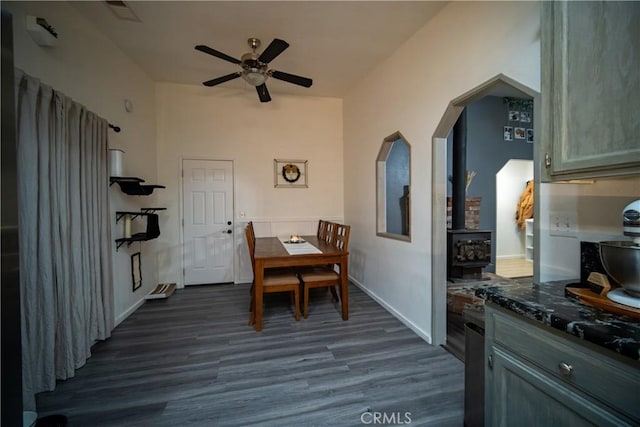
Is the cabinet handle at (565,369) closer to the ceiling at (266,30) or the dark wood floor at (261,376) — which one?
the dark wood floor at (261,376)

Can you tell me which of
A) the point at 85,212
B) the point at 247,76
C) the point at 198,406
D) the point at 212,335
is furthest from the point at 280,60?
the point at 198,406

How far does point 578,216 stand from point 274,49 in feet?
7.91

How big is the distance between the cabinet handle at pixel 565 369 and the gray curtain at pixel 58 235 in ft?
8.74

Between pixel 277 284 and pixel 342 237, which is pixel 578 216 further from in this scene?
pixel 277 284

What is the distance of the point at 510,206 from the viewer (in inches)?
225

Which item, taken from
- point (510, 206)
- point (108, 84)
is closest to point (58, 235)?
point (108, 84)

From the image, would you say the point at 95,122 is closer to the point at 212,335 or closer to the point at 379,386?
the point at 212,335

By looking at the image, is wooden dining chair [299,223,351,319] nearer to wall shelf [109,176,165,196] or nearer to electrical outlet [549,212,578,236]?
electrical outlet [549,212,578,236]

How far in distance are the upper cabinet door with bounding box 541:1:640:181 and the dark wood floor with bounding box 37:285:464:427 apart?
155 cm

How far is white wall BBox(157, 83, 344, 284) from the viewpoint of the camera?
3941 millimetres

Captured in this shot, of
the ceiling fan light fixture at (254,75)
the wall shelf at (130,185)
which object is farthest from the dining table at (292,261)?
the ceiling fan light fixture at (254,75)

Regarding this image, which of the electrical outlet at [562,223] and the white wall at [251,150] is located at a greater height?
the white wall at [251,150]

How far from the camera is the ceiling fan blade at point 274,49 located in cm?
212

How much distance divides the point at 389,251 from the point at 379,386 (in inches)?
60.3
